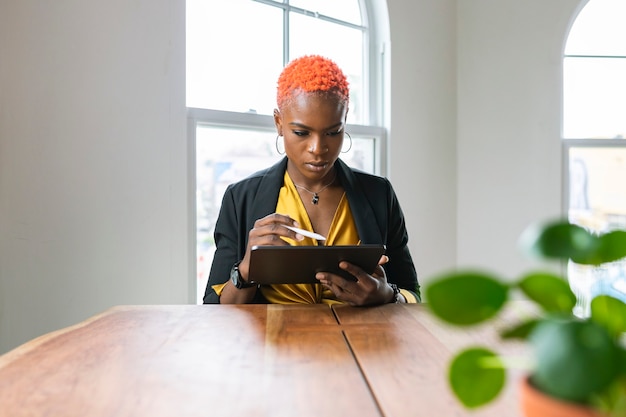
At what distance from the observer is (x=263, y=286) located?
164 cm

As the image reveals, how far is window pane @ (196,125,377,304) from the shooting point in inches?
94.7

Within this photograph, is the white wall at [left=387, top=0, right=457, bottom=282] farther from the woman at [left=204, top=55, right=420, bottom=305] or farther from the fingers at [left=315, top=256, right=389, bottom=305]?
the fingers at [left=315, top=256, right=389, bottom=305]

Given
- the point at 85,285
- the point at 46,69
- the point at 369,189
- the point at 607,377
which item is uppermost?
the point at 46,69

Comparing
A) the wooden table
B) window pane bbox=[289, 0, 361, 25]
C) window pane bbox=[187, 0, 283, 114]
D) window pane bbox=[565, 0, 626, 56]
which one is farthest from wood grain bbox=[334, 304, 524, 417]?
window pane bbox=[565, 0, 626, 56]

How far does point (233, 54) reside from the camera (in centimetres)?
258

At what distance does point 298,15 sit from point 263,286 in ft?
5.65

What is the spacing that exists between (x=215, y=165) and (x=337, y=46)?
108 cm

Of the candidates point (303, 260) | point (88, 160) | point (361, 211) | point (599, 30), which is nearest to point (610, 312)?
point (303, 260)

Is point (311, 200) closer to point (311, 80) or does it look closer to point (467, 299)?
point (311, 80)

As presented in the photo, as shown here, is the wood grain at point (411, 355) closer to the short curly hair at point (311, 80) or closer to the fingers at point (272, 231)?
the fingers at point (272, 231)

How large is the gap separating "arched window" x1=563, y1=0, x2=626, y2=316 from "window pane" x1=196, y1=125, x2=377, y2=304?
1.89 metres

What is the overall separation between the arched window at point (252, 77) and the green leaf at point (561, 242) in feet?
6.61

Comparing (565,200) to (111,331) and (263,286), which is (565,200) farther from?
(111,331)

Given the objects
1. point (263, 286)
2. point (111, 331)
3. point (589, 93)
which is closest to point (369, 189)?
point (263, 286)
